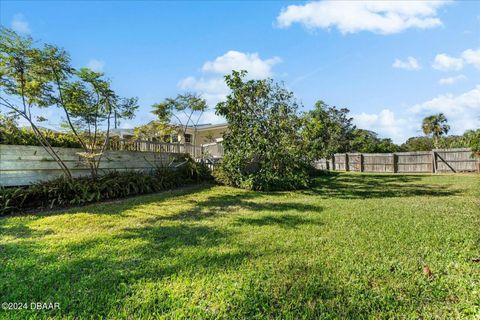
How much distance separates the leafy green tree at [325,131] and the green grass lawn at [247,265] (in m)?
4.88

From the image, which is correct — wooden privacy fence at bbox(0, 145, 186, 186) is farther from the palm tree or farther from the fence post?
the palm tree

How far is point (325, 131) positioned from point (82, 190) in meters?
15.7

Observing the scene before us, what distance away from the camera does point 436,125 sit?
92.2 ft

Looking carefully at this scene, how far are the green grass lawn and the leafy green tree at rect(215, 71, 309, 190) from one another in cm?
364

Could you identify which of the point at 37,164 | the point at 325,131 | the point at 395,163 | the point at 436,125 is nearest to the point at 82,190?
the point at 37,164

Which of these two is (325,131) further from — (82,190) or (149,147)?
(82,190)

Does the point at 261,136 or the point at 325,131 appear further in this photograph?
the point at 325,131

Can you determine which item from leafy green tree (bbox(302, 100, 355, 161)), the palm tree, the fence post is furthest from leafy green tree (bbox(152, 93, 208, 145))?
the palm tree

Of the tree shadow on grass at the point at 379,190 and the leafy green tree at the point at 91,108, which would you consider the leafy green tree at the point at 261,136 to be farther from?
the leafy green tree at the point at 91,108

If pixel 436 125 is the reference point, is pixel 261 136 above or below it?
below

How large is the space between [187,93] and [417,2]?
26.6 feet

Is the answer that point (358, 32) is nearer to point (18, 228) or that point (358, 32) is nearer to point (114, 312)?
point (114, 312)

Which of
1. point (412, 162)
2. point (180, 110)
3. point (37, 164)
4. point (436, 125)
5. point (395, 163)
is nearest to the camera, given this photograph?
point (37, 164)

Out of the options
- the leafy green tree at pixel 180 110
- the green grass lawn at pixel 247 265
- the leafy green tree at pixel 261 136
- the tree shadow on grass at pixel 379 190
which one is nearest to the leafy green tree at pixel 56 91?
the leafy green tree at pixel 180 110
